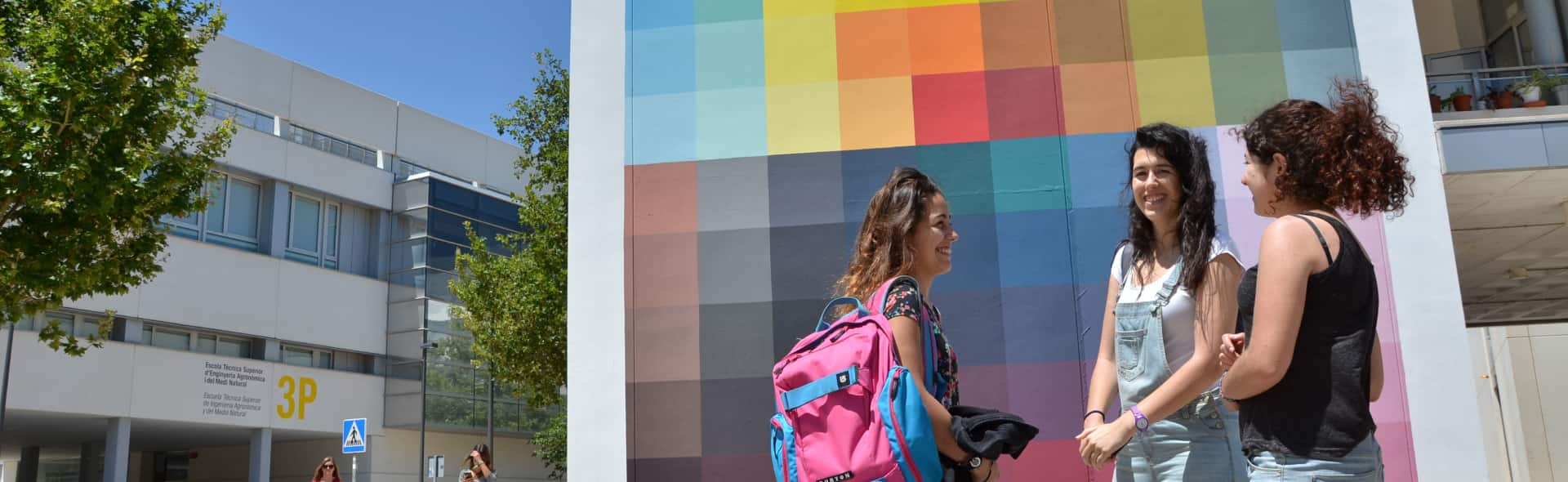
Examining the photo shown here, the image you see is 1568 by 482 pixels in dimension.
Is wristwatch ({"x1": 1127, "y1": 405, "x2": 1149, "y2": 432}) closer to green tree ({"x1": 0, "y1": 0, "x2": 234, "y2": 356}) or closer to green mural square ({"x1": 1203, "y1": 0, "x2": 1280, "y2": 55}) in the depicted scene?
green mural square ({"x1": 1203, "y1": 0, "x2": 1280, "y2": 55})

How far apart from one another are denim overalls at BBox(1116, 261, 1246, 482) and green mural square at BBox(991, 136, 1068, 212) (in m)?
2.88

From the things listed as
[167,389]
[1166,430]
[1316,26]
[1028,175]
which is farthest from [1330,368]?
[167,389]

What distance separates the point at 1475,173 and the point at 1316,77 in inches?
196

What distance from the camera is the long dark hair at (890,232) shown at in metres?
3.39

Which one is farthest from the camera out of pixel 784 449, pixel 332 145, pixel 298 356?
pixel 332 145

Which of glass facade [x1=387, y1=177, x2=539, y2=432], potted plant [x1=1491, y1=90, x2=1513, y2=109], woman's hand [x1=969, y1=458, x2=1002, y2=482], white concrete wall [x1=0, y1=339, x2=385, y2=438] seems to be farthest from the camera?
glass facade [x1=387, y1=177, x2=539, y2=432]

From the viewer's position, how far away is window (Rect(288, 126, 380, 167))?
3181cm

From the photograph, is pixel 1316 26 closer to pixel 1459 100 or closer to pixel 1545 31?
pixel 1459 100

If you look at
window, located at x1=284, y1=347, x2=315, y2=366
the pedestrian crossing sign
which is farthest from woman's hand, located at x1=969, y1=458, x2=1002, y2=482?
window, located at x1=284, y1=347, x2=315, y2=366

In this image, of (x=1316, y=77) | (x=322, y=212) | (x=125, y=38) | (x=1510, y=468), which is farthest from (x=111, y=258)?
(x=322, y=212)

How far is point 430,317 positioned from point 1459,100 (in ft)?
92.7

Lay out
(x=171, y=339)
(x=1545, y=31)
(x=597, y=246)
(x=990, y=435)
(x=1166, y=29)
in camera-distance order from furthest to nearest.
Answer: (x=171, y=339) < (x=1545, y=31) < (x=597, y=246) < (x=1166, y=29) < (x=990, y=435)

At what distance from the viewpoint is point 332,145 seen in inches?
1288

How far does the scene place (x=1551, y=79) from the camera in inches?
441
